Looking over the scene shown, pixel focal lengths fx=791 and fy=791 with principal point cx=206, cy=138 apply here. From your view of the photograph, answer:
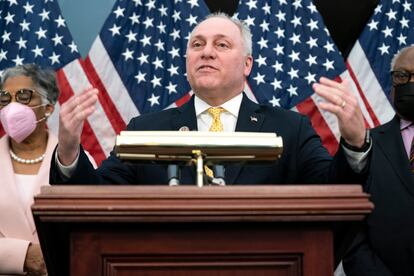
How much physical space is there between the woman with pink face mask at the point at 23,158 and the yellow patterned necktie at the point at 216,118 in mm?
909

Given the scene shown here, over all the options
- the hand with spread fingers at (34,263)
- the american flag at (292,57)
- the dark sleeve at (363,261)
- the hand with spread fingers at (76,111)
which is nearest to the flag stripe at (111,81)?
the american flag at (292,57)

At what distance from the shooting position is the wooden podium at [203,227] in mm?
1840

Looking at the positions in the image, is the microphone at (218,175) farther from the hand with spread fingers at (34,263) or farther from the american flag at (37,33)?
the american flag at (37,33)

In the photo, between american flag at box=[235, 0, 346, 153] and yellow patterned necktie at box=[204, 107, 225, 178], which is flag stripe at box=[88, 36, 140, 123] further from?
yellow patterned necktie at box=[204, 107, 225, 178]

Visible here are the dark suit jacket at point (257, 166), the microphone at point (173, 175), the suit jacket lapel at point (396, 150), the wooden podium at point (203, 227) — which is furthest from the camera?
the suit jacket lapel at point (396, 150)

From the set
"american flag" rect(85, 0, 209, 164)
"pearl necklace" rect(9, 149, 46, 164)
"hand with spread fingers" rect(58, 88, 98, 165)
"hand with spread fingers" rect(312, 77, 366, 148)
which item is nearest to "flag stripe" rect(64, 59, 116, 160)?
"american flag" rect(85, 0, 209, 164)

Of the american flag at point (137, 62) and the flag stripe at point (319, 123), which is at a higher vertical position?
the american flag at point (137, 62)

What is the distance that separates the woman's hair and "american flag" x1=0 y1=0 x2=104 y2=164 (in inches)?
28.9

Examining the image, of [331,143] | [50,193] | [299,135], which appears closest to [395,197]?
[299,135]

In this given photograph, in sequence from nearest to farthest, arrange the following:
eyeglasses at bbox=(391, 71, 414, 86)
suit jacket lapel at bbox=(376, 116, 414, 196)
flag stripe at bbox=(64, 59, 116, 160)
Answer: suit jacket lapel at bbox=(376, 116, 414, 196), eyeglasses at bbox=(391, 71, 414, 86), flag stripe at bbox=(64, 59, 116, 160)

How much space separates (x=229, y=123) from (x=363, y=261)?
88 centimetres

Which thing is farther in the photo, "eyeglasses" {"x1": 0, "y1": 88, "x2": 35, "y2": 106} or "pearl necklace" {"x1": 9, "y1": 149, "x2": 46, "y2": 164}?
"eyeglasses" {"x1": 0, "y1": 88, "x2": 35, "y2": 106}

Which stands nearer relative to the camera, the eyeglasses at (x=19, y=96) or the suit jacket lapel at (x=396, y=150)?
the suit jacket lapel at (x=396, y=150)

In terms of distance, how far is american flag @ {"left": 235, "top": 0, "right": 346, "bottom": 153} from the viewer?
15.4ft
